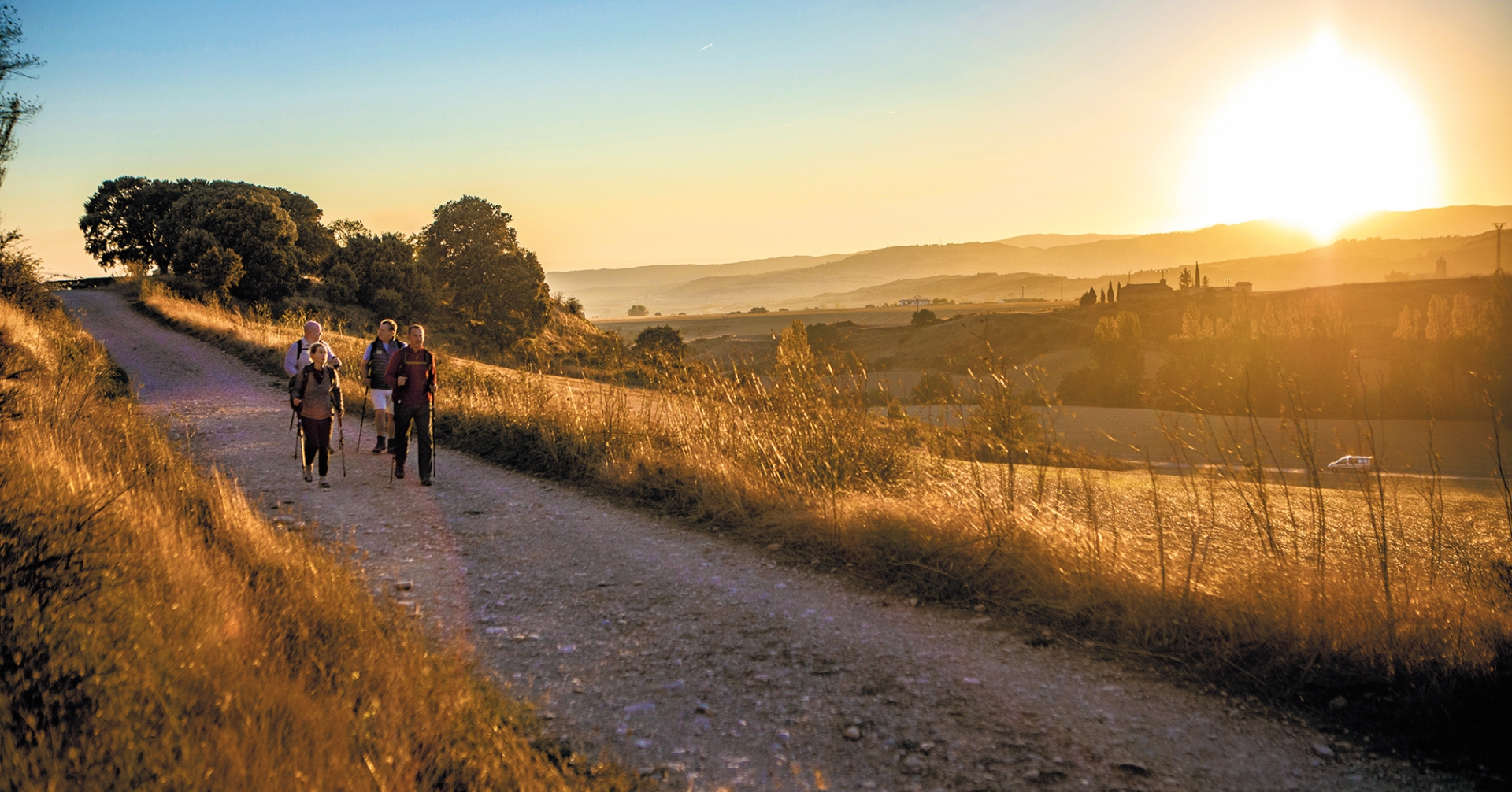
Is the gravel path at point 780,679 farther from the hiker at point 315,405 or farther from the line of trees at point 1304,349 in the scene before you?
the line of trees at point 1304,349

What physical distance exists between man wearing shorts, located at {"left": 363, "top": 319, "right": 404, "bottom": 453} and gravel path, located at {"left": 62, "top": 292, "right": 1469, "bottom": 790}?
10.2 feet

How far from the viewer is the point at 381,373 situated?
34.1 feet

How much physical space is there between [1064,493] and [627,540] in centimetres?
390

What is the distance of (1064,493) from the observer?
7207mm

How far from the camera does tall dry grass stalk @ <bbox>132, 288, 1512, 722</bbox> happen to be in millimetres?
4266

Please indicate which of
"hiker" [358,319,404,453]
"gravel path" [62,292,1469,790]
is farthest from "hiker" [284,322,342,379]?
"gravel path" [62,292,1469,790]

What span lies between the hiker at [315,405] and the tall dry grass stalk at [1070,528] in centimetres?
206

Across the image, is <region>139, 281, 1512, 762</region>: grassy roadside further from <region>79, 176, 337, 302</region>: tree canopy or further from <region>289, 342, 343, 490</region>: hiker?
<region>79, 176, 337, 302</region>: tree canopy

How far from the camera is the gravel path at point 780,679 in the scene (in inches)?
137

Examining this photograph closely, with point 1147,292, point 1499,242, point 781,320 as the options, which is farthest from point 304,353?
point 781,320

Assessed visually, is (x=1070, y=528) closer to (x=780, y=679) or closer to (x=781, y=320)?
(x=780, y=679)

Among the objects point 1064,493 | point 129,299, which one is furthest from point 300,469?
point 129,299

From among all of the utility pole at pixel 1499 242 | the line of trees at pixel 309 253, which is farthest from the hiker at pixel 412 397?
the utility pole at pixel 1499 242

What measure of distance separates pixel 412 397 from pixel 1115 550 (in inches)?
288
